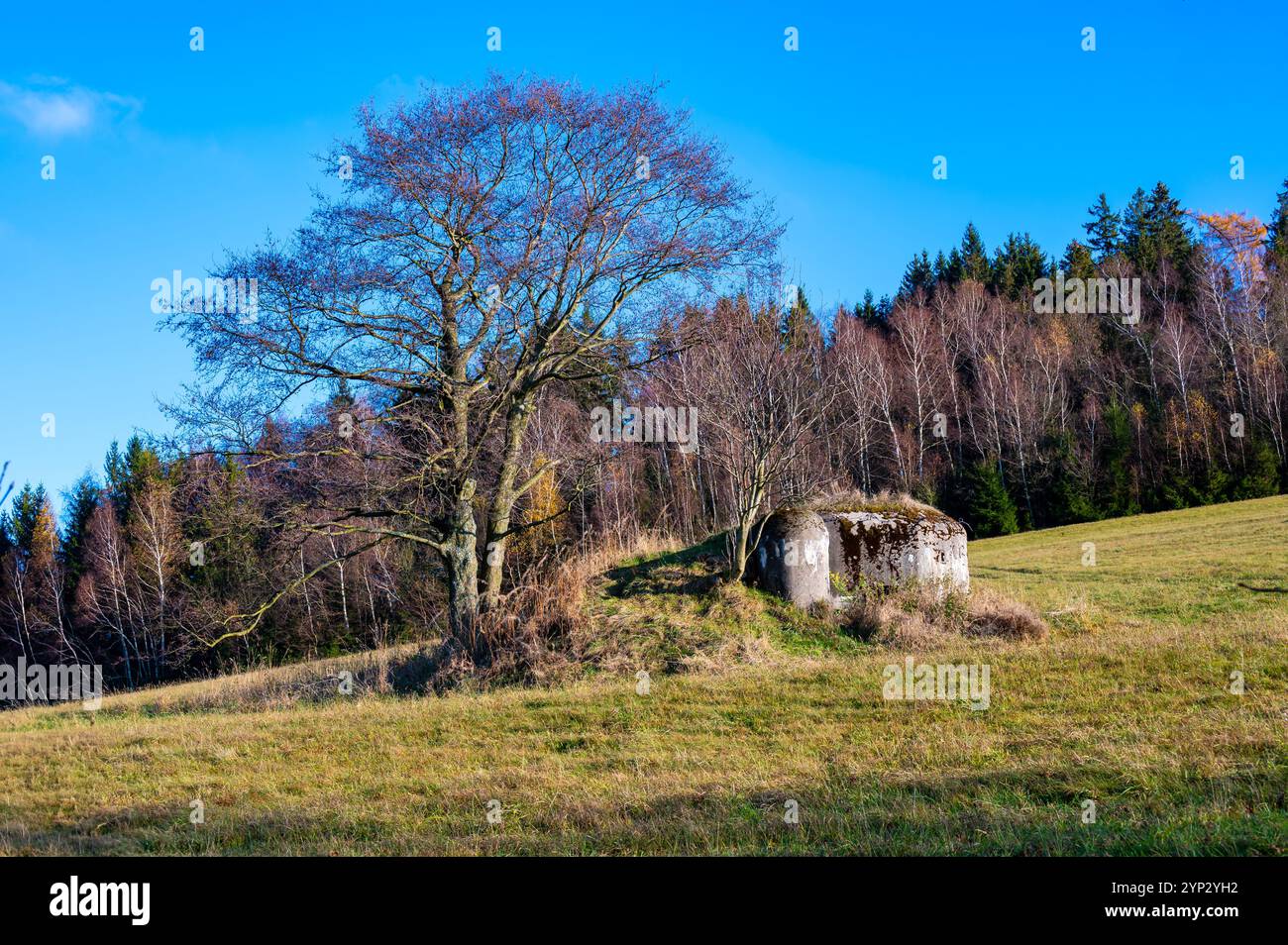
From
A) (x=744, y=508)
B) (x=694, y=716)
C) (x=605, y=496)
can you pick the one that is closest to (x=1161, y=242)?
(x=605, y=496)

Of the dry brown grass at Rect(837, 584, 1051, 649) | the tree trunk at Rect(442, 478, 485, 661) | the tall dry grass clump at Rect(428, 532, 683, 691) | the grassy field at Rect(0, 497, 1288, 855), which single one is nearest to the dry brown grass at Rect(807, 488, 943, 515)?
the dry brown grass at Rect(837, 584, 1051, 649)

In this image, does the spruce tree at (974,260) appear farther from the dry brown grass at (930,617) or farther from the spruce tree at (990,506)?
the dry brown grass at (930,617)

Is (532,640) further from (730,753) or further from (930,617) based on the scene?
(930,617)

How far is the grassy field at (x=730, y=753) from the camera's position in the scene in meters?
6.04

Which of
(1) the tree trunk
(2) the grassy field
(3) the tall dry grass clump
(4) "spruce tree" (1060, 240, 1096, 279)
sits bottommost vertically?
(2) the grassy field

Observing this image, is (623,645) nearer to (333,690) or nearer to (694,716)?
(694,716)

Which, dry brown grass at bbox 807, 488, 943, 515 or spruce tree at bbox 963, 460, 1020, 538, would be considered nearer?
dry brown grass at bbox 807, 488, 943, 515

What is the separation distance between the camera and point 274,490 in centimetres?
1462

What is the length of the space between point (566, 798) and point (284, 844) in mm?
2192

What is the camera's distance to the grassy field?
19.8 ft

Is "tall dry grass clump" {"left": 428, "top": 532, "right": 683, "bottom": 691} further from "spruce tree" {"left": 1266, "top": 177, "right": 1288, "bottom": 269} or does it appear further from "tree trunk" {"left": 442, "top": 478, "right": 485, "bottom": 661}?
"spruce tree" {"left": 1266, "top": 177, "right": 1288, "bottom": 269}

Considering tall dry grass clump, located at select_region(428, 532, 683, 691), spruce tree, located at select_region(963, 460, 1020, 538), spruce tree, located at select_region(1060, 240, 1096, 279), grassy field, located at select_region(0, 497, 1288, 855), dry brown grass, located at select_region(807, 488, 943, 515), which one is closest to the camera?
grassy field, located at select_region(0, 497, 1288, 855)

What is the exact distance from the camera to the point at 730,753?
8.66 metres

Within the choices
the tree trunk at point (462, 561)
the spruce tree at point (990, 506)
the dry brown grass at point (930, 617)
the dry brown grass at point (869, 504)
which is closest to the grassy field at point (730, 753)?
the dry brown grass at point (930, 617)
